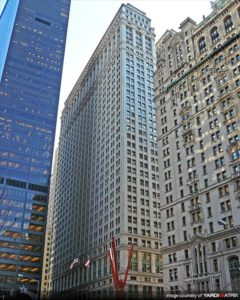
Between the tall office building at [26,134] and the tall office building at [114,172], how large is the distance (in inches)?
589

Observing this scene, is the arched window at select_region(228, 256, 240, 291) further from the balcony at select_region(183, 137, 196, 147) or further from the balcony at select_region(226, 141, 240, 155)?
the balcony at select_region(183, 137, 196, 147)

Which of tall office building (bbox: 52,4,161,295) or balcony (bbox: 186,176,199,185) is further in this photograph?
tall office building (bbox: 52,4,161,295)

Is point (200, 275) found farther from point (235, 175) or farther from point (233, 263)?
point (235, 175)

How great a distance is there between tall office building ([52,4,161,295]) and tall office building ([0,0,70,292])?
15.0m

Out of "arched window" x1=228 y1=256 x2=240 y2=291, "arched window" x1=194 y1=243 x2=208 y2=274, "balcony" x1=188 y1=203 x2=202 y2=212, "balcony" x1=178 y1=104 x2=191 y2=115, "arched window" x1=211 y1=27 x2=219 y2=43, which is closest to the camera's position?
"arched window" x1=228 y1=256 x2=240 y2=291

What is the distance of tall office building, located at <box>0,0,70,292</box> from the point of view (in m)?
138

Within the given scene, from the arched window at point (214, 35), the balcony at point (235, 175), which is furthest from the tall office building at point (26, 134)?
the arched window at point (214, 35)

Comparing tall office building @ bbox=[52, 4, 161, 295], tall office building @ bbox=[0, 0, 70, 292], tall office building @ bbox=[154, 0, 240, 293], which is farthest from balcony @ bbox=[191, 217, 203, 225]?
tall office building @ bbox=[0, 0, 70, 292]

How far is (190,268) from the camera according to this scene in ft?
240

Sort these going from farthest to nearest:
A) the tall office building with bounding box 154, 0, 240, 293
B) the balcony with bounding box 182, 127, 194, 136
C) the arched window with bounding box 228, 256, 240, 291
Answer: the balcony with bounding box 182, 127, 194, 136 → the tall office building with bounding box 154, 0, 240, 293 → the arched window with bounding box 228, 256, 240, 291

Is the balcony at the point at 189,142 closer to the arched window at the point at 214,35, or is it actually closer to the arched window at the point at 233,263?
the arched window at the point at 214,35

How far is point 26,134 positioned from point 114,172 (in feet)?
185

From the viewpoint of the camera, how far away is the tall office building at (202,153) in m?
68.8

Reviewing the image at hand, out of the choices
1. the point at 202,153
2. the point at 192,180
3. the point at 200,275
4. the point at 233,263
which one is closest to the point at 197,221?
the point at 192,180
